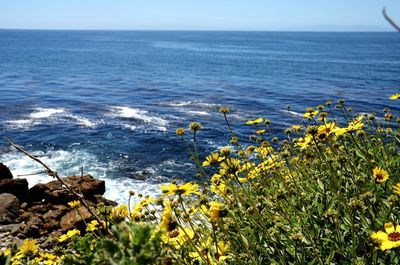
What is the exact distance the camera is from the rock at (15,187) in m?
14.4

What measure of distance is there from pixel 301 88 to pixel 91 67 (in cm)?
3188

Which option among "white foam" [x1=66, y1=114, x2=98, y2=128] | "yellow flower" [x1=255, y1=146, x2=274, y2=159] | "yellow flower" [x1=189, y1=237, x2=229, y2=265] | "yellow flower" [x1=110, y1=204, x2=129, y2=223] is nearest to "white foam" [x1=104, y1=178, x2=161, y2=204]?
"yellow flower" [x1=255, y1=146, x2=274, y2=159]

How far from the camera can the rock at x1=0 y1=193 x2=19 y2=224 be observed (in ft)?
40.5

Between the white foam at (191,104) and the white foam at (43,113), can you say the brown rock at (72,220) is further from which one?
the white foam at (191,104)

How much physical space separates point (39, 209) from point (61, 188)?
3.22 ft

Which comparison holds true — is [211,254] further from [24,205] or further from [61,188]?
[24,205]

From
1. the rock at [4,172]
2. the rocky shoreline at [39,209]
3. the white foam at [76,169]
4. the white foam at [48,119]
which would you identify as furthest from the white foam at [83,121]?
the rocky shoreline at [39,209]

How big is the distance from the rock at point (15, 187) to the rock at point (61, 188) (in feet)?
1.03

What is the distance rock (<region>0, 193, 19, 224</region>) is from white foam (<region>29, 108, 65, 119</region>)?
1322 cm

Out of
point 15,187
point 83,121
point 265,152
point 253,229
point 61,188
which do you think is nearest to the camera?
point 253,229

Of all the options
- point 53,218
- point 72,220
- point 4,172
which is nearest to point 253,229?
point 72,220

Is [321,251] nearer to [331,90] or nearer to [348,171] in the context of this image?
[348,171]

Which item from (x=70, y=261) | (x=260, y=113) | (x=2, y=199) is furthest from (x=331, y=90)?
(x=70, y=261)

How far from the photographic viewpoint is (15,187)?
14.4m
